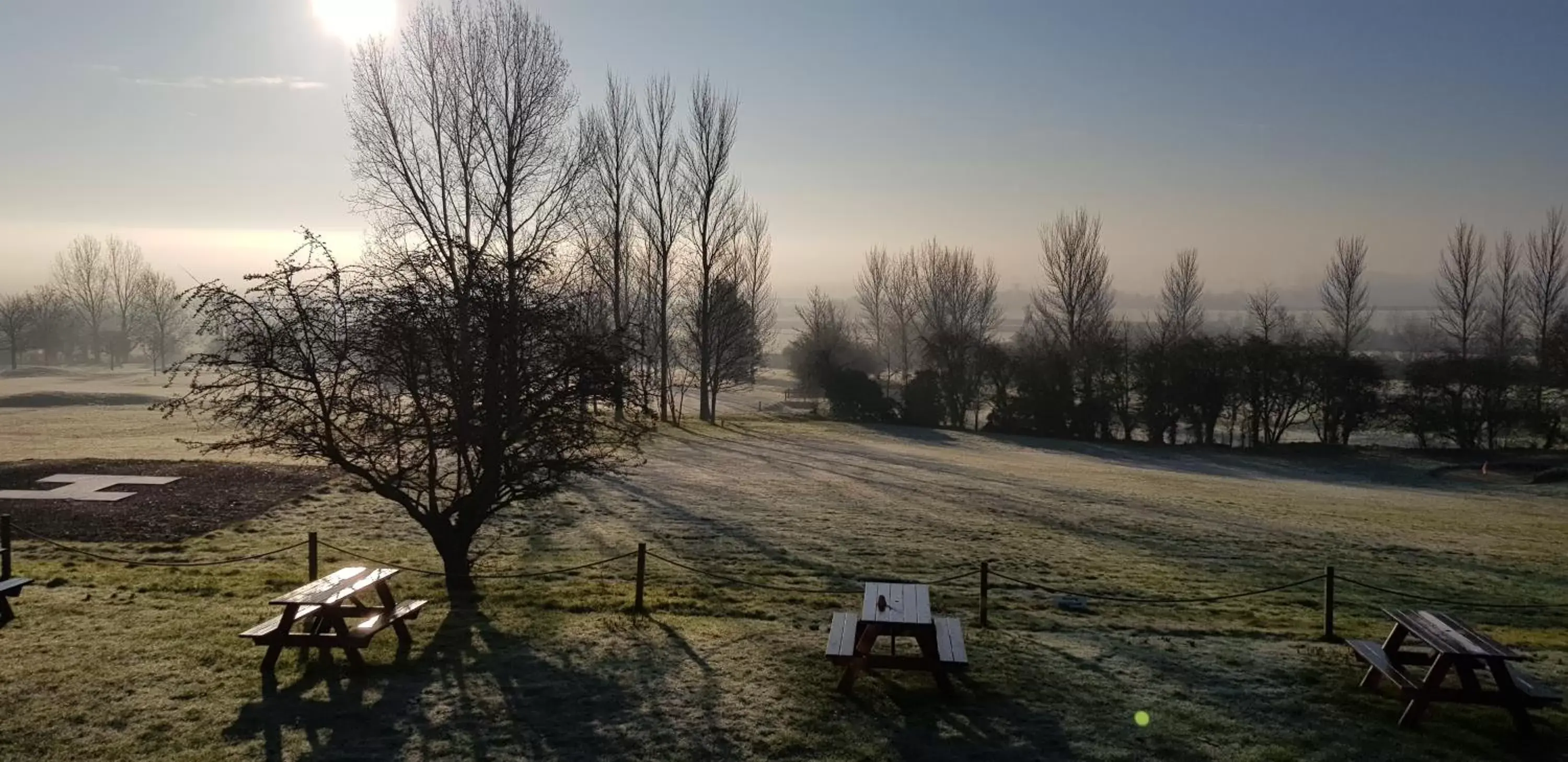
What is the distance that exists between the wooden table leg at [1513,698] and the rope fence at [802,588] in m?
3.21

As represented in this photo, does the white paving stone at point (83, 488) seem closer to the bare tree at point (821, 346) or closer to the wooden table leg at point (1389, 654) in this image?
the wooden table leg at point (1389, 654)

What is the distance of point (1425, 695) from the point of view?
8008 millimetres

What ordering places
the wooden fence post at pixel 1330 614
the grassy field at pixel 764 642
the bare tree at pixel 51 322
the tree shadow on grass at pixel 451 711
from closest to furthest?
the tree shadow on grass at pixel 451 711
the grassy field at pixel 764 642
the wooden fence post at pixel 1330 614
the bare tree at pixel 51 322

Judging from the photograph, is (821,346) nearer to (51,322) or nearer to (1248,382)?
(1248,382)

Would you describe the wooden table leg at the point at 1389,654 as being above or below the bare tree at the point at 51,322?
below

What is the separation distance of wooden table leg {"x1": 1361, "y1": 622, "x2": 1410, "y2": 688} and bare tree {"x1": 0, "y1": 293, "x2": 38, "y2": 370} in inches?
3284

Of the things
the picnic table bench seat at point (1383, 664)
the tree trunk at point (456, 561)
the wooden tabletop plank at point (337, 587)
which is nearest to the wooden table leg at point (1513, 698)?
the picnic table bench seat at point (1383, 664)

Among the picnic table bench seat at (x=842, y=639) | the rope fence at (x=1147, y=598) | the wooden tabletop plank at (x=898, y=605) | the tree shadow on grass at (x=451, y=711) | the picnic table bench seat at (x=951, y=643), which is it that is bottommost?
the rope fence at (x=1147, y=598)

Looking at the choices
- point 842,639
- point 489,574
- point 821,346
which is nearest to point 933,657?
point 842,639

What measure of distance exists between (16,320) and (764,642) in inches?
3437

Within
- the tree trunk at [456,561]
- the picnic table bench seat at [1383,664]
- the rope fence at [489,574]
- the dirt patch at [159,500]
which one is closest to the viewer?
the picnic table bench seat at [1383,664]

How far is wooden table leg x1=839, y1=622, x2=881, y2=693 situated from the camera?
8.47 meters

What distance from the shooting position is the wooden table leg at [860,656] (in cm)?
847

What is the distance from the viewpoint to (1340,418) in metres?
46.7
